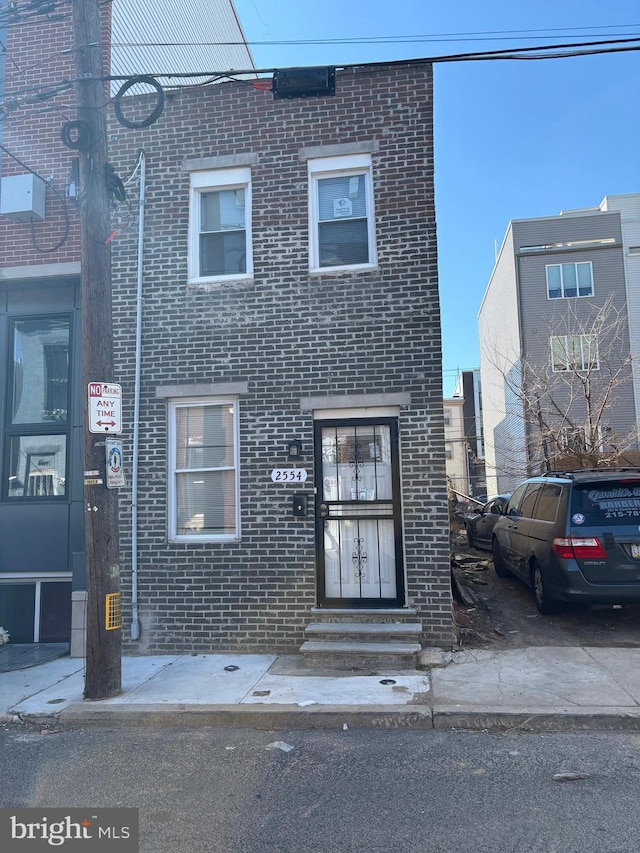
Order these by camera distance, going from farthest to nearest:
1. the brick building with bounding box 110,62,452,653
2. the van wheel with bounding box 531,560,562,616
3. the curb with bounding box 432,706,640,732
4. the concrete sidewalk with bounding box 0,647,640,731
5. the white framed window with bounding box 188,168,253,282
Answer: the white framed window with bounding box 188,168,253,282, the van wheel with bounding box 531,560,562,616, the brick building with bounding box 110,62,452,653, the concrete sidewalk with bounding box 0,647,640,731, the curb with bounding box 432,706,640,732

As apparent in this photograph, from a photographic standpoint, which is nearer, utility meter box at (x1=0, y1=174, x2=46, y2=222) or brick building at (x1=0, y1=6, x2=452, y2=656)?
brick building at (x1=0, y1=6, x2=452, y2=656)

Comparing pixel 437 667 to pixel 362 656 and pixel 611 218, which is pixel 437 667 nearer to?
pixel 362 656

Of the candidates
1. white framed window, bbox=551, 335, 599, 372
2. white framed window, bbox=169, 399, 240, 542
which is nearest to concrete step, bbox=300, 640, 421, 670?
white framed window, bbox=169, 399, 240, 542

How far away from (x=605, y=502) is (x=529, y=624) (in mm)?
1823

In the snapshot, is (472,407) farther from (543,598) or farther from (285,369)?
(285,369)

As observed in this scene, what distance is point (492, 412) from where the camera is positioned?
3256 centimetres

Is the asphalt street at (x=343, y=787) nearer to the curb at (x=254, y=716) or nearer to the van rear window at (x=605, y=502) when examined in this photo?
the curb at (x=254, y=716)

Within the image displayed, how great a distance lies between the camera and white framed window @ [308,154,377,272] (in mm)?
7828

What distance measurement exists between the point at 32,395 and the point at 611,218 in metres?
24.2

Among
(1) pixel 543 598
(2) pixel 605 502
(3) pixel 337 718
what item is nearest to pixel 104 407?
(3) pixel 337 718

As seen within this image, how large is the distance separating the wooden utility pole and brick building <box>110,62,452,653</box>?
5.14ft

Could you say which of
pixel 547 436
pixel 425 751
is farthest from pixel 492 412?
pixel 425 751

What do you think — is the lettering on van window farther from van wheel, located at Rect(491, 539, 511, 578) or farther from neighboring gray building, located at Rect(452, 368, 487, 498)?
neighboring gray building, located at Rect(452, 368, 487, 498)

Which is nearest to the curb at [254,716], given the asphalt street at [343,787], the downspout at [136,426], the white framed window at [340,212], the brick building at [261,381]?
the asphalt street at [343,787]
